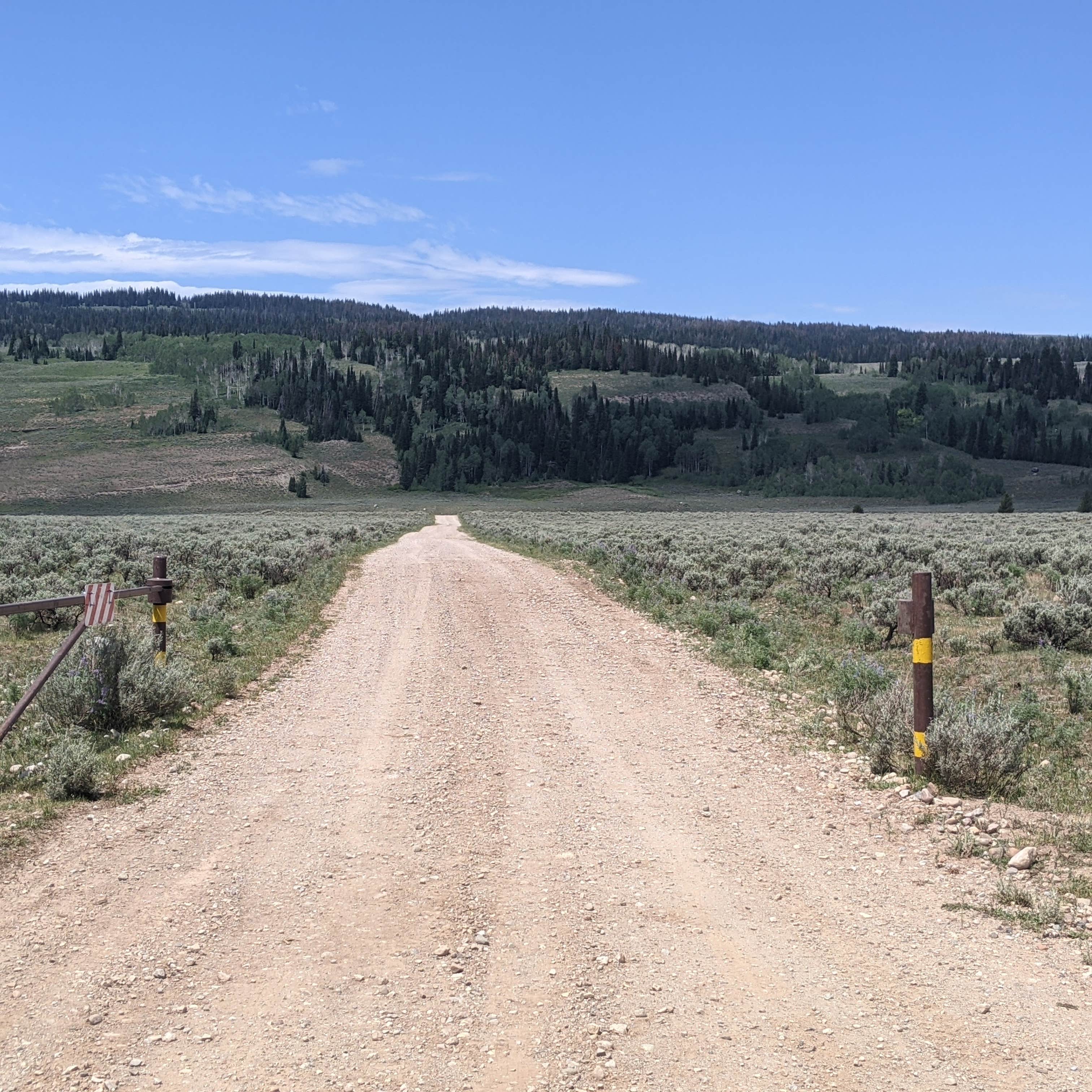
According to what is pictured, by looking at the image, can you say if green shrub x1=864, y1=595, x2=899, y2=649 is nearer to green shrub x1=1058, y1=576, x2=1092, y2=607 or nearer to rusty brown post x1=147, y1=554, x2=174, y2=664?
green shrub x1=1058, y1=576, x2=1092, y2=607

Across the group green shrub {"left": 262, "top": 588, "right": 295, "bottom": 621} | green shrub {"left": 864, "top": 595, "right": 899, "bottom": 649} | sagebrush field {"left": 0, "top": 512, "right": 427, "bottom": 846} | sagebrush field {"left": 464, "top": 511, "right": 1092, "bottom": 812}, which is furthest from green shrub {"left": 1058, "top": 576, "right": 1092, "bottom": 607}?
green shrub {"left": 262, "top": 588, "right": 295, "bottom": 621}

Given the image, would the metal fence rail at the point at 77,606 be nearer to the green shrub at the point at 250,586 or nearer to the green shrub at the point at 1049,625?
the green shrub at the point at 250,586

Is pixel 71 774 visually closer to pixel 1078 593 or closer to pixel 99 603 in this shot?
pixel 99 603

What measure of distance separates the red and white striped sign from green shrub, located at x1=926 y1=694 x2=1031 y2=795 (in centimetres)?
675

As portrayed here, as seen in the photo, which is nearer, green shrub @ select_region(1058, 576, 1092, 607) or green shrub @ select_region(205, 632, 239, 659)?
green shrub @ select_region(205, 632, 239, 659)

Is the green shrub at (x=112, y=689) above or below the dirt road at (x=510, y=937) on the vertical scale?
above

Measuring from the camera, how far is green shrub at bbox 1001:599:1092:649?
1261 cm

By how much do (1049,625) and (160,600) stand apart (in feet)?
36.7

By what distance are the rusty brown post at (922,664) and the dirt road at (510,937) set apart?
643mm

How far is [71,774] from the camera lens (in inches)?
262

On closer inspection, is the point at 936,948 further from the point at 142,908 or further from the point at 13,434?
the point at 13,434

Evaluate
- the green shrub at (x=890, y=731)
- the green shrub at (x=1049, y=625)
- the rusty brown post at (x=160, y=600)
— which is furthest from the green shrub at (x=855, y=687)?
the rusty brown post at (x=160, y=600)

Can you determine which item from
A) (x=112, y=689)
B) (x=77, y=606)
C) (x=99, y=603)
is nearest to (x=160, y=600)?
(x=77, y=606)

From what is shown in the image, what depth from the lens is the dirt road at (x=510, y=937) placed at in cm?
362
